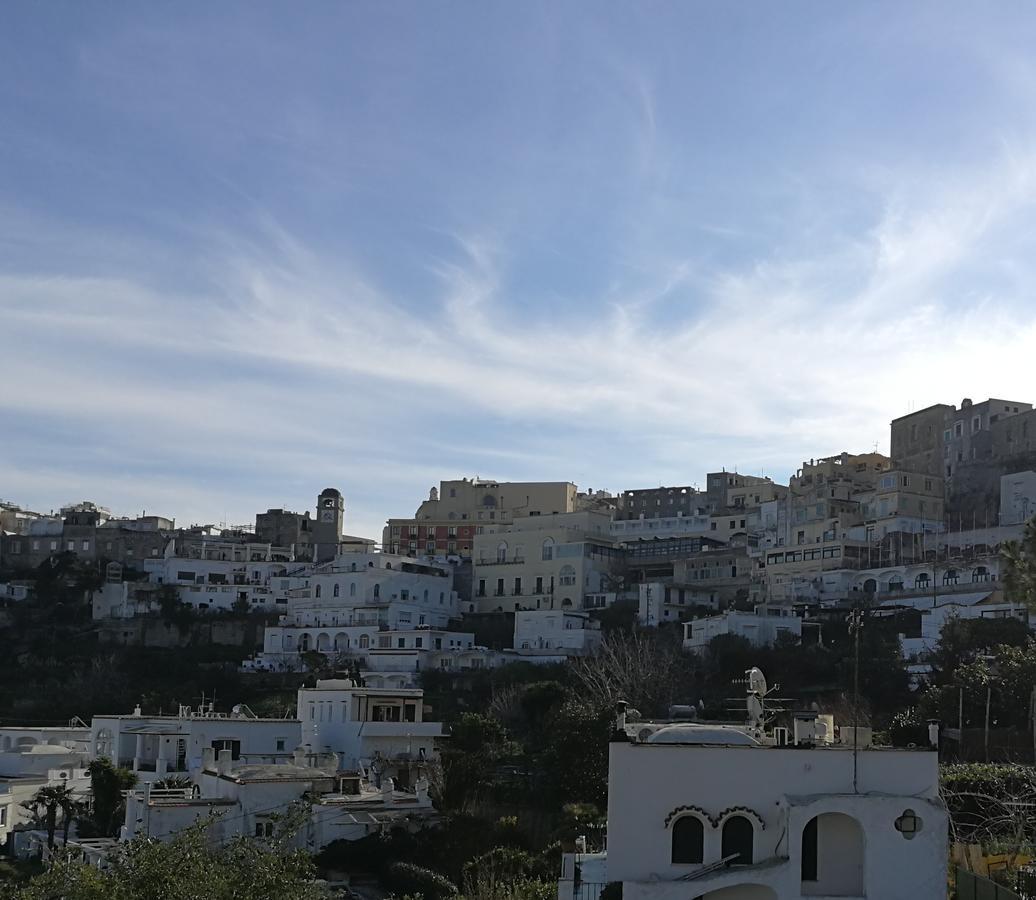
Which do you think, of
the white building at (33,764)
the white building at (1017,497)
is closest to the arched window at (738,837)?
the white building at (33,764)

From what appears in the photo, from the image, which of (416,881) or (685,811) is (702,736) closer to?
(685,811)

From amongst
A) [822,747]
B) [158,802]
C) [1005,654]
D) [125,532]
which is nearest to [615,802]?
[822,747]

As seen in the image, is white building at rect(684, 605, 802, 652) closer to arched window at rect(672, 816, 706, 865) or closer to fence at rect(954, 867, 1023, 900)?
fence at rect(954, 867, 1023, 900)

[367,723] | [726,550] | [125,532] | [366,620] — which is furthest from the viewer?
[125,532]

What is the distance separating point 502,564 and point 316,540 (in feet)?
65.8

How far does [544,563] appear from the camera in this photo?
254 ft

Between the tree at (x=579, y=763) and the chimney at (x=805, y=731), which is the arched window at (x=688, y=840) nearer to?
the chimney at (x=805, y=731)

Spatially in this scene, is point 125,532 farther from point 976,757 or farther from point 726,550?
point 976,757

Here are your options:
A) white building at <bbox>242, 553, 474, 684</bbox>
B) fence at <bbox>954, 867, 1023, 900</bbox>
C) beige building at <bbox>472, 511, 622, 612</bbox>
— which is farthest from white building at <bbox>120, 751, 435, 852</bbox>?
beige building at <bbox>472, 511, 622, 612</bbox>

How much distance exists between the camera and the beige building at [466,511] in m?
91.8

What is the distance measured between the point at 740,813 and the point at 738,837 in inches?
16.9

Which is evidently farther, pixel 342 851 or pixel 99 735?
pixel 99 735

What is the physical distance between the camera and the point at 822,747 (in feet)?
73.4

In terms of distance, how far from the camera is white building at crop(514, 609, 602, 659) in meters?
67.7
